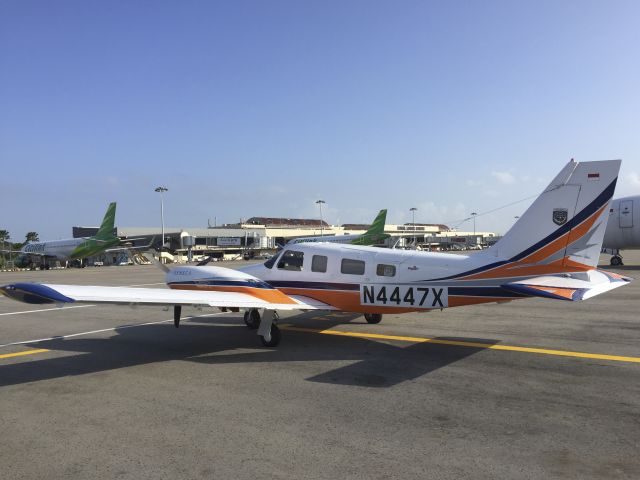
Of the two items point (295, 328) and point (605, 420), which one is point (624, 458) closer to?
point (605, 420)

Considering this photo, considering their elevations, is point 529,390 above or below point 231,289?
below

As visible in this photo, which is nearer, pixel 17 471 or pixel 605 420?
pixel 17 471

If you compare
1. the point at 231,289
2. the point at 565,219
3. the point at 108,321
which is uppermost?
the point at 565,219

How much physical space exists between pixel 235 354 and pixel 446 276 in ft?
17.1

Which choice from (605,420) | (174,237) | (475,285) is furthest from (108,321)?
(174,237)

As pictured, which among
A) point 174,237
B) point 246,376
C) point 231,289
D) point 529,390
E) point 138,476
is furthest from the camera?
point 174,237

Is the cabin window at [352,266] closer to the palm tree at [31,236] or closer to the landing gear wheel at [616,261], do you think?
the landing gear wheel at [616,261]

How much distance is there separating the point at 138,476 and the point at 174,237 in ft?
303

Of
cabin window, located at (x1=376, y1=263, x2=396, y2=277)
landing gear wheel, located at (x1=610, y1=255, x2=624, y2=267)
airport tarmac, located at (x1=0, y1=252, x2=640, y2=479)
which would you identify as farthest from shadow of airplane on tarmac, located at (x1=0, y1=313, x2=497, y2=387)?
landing gear wheel, located at (x1=610, y1=255, x2=624, y2=267)

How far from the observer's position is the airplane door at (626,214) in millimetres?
33000

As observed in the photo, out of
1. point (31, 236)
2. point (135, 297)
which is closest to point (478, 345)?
point (135, 297)

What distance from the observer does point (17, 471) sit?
4895 mm

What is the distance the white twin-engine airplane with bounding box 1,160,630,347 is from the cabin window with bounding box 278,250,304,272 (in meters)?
0.27

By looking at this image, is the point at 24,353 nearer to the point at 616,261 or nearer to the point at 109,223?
the point at 616,261
